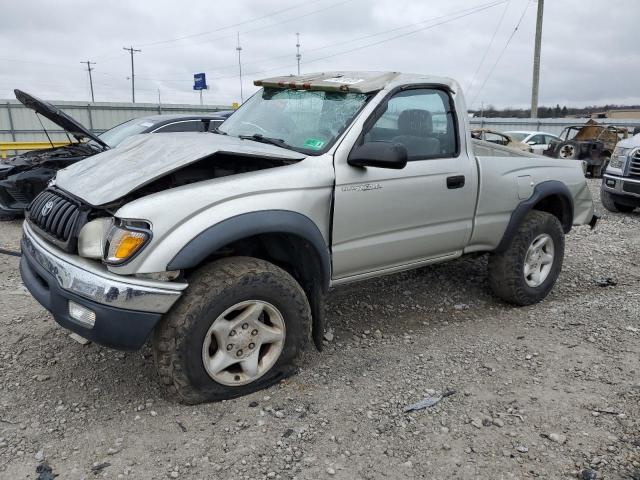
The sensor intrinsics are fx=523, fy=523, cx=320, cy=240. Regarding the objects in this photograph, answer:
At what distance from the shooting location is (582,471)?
8.21 ft

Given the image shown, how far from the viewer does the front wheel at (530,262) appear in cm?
446

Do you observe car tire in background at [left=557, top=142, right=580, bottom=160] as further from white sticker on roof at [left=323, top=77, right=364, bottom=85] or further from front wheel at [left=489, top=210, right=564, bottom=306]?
white sticker on roof at [left=323, top=77, right=364, bottom=85]

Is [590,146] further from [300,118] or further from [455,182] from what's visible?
[300,118]

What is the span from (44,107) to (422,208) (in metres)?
3.06

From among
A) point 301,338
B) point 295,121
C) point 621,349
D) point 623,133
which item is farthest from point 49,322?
point 623,133

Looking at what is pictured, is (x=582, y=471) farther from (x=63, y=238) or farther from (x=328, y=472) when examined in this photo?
(x=63, y=238)

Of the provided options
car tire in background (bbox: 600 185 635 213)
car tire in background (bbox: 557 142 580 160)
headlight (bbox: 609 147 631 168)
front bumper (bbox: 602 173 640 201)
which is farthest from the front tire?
car tire in background (bbox: 557 142 580 160)

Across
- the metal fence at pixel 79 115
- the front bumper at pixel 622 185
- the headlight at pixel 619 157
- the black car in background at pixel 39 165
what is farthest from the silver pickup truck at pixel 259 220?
the metal fence at pixel 79 115

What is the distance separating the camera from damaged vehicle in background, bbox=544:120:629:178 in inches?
607

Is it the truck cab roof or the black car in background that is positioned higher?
the truck cab roof

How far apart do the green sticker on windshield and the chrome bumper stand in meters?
1.19

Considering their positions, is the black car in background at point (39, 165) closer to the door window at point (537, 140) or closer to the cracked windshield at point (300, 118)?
the cracked windshield at point (300, 118)

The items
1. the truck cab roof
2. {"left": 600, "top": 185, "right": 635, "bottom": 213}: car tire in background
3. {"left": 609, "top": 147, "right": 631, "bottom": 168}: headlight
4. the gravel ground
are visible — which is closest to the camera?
the gravel ground

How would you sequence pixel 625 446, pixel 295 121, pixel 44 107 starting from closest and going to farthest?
1. pixel 625 446
2. pixel 295 121
3. pixel 44 107
